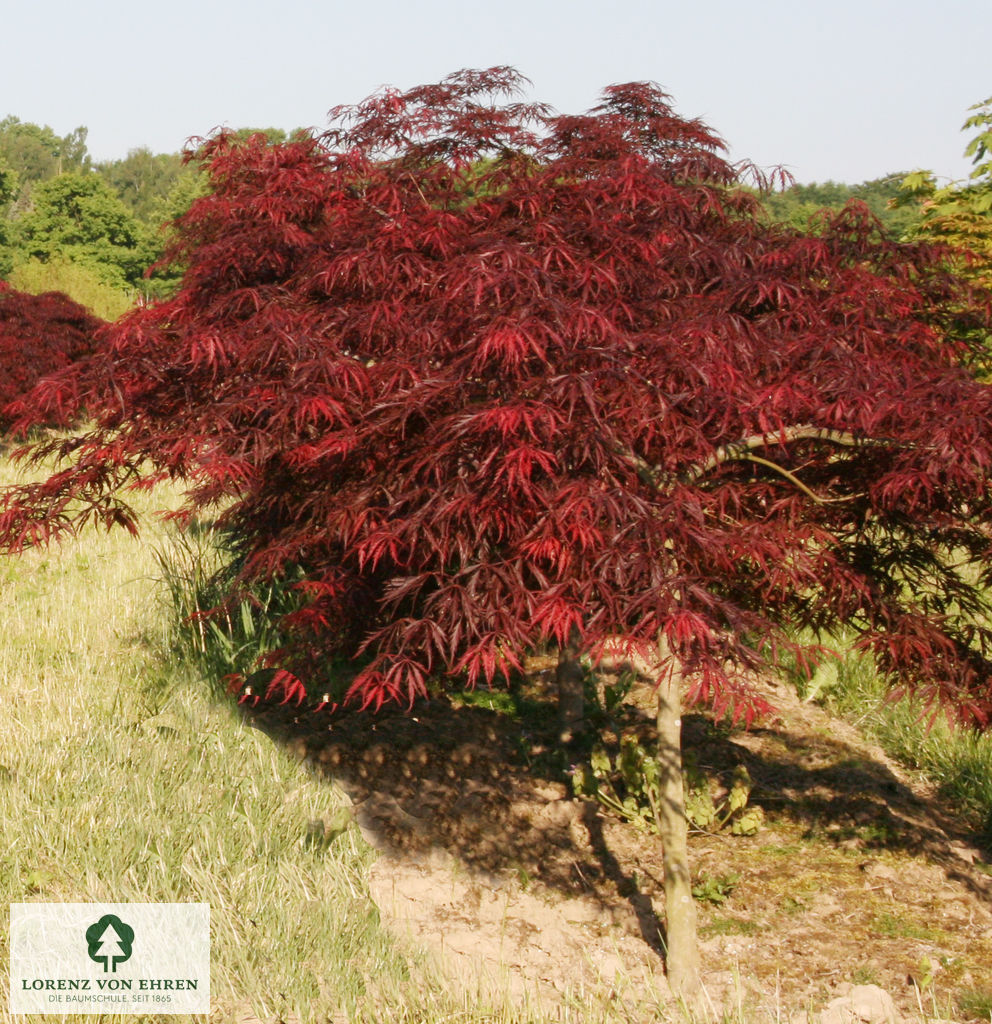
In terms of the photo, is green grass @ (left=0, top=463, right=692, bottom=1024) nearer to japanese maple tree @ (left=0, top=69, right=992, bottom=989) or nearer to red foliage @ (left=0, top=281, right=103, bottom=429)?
japanese maple tree @ (left=0, top=69, right=992, bottom=989)

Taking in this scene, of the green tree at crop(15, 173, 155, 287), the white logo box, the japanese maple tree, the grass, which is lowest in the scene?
the white logo box

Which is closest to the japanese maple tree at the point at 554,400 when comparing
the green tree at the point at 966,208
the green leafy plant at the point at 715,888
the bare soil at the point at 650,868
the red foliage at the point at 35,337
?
the bare soil at the point at 650,868

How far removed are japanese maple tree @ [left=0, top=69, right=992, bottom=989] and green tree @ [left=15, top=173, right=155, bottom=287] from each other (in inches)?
1382

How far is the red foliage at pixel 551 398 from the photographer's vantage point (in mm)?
3094

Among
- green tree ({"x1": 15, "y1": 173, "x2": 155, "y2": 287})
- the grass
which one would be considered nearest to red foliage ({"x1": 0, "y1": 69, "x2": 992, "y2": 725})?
the grass

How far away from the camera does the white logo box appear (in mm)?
3617

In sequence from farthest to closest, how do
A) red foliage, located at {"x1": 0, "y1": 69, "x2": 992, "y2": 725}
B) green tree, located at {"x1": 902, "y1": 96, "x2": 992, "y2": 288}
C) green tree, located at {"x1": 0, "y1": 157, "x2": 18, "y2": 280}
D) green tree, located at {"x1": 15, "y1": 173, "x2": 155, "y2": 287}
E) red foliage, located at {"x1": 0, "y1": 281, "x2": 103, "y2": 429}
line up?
green tree, located at {"x1": 0, "y1": 157, "x2": 18, "y2": 280} → green tree, located at {"x1": 15, "y1": 173, "x2": 155, "y2": 287} → red foliage, located at {"x1": 0, "y1": 281, "x2": 103, "y2": 429} → green tree, located at {"x1": 902, "y1": 96, "x2": 992, "y2": 288} → red foliage, located at {"x1": 0, "y1": 69, "x2": 992, "y2": 725}

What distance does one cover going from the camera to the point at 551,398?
10.1ft

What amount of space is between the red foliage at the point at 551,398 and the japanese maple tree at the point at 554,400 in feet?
0.05

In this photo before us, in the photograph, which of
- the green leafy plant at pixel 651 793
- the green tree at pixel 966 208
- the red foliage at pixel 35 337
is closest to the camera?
the green leafy plant at pixel 651 793

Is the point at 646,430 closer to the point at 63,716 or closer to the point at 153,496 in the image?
the point at 63,716

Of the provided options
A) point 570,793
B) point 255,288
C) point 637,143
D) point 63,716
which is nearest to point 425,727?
point 570,793

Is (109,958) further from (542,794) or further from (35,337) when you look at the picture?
(35,337)

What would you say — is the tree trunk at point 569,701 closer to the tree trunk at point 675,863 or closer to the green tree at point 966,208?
the tree trunk at point 675,863
